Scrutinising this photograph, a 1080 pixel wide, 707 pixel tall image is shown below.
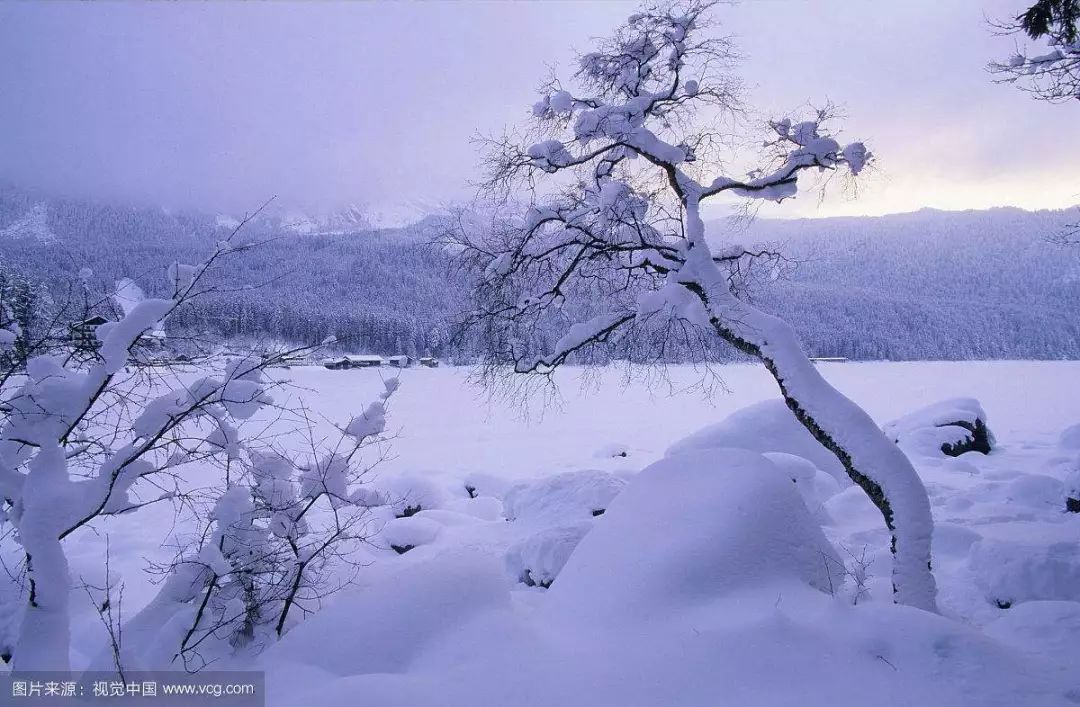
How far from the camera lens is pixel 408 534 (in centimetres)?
846

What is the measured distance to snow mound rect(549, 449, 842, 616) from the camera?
3873 mm

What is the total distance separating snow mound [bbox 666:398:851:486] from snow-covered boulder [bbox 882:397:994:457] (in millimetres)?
2232

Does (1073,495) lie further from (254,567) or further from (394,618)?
(254,567)

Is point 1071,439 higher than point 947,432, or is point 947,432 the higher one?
point 947,432

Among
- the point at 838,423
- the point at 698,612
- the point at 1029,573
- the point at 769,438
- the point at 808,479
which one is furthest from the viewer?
the point at 769,438

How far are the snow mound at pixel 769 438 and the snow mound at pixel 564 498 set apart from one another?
Answer: 7.68 feet

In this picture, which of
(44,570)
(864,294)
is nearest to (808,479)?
(44,570)

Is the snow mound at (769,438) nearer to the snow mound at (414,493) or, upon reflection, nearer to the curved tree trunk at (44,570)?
the snow mound at (414,493)

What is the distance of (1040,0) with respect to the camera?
15.3 feet

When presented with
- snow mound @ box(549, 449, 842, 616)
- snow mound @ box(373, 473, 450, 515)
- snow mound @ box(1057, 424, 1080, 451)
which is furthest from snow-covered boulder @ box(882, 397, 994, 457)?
snow mound @ box(373, 473, 450, 515)

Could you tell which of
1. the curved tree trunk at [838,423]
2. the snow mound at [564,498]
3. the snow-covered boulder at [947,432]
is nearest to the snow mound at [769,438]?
the snow-covered boulder at [947,432]

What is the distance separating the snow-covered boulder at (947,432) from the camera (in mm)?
12219

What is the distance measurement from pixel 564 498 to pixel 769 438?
15.9 feet

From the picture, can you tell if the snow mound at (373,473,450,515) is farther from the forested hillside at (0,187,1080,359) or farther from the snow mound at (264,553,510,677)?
the forested hillside at (0,187,1080,359)
